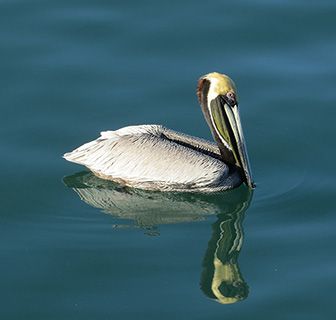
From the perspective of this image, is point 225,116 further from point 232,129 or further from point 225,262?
point 225,262

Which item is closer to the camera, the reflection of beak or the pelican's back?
the pelican's back

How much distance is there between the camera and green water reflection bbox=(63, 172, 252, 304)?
9.49 metres

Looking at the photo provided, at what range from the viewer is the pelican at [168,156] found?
10547 mm

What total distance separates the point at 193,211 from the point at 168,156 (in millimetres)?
577

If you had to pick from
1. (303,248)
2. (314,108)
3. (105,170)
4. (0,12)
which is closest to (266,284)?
(303,248)

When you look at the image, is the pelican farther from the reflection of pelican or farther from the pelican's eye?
the reflection of pelican

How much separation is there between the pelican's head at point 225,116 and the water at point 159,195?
0.24 m

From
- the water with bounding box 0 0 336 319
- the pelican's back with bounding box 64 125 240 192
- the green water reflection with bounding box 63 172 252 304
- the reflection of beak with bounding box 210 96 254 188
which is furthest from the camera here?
the reflection of beak with bounding box 210 96 254 188

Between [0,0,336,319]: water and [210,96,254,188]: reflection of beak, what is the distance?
19 centimetres

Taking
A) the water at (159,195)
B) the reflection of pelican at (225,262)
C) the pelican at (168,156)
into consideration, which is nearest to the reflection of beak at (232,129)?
the pelican at (168,156)

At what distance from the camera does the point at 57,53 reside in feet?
40.7

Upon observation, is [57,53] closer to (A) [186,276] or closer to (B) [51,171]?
(B) [51,171]

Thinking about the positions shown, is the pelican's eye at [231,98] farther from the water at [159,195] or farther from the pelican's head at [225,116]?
the water at [159,195]

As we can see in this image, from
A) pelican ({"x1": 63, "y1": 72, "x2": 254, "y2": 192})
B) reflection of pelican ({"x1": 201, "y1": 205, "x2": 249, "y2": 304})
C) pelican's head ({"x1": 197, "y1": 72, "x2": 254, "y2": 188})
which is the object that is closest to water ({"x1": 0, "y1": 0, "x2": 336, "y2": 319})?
reflection of pelican ({"x1": 201, "y1": 205, "x2": 249, "y2": 304})
